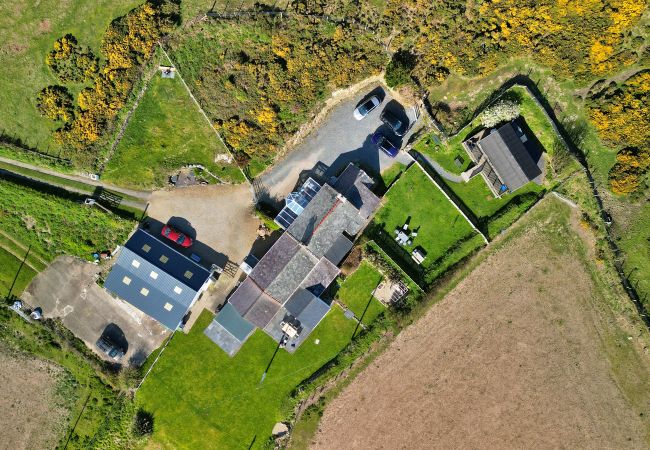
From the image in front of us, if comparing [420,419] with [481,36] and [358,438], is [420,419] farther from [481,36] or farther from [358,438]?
[481,36]

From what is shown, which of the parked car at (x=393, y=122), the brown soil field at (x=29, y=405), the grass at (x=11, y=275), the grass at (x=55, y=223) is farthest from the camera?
the grass at (x=11, y=275)

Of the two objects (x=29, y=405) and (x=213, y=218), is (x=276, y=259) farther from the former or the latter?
(x=29, y=405)

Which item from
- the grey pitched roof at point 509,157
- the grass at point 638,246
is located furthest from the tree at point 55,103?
the grass at point 638,246

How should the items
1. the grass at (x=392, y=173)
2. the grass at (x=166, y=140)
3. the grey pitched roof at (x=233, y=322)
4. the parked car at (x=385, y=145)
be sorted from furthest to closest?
the grass at (x=166, y=140) < the grass at (x=392, y=173) < the parked car at (x=385, y=145) < the grey pitched roof at (x=233, y=322)

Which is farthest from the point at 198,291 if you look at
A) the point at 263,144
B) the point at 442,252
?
the point at 442,252

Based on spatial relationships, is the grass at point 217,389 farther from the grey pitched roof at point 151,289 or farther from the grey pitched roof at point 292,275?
the grey pitched roof at point 292,275

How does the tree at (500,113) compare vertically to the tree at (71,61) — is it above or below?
above
